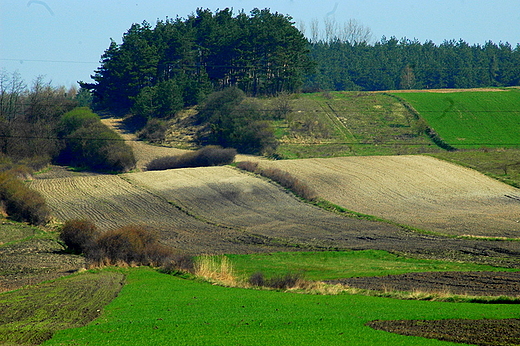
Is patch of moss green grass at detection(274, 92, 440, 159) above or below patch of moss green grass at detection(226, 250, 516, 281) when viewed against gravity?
above

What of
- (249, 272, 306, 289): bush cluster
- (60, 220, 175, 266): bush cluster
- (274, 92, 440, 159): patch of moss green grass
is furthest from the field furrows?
(274, 92, 440, 159): patch of moss green grass

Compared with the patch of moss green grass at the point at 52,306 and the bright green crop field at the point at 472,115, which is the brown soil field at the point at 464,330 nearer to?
the patch of moss green grass at the point at 52,306

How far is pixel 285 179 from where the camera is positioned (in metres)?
58.3

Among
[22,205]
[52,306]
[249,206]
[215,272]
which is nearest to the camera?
[52,306]

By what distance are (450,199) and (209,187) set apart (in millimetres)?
24386

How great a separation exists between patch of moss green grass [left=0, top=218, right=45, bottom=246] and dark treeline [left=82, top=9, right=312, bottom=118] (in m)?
46.2

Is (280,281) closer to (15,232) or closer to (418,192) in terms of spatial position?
(15,232)

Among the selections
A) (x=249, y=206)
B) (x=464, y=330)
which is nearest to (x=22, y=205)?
(x=249, y=206)

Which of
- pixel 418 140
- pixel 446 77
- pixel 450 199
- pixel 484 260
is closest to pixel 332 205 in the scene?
pixel 450 199

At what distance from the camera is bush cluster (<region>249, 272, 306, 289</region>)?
24719mm

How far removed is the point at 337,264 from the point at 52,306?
56.9 ft

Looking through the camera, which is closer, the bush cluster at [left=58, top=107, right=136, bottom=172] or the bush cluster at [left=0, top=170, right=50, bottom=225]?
the bush cluster at [left=0, top=170, right=50, bottom=225]

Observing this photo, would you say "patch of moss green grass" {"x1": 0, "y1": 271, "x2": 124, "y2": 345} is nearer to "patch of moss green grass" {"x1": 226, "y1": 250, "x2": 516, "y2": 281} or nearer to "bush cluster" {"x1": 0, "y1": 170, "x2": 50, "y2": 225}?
"patch of moss green grass" {"x1": 226, "y1": 250, "x2": 516, "y2": 281}

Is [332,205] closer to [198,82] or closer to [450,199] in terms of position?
[450,199]
